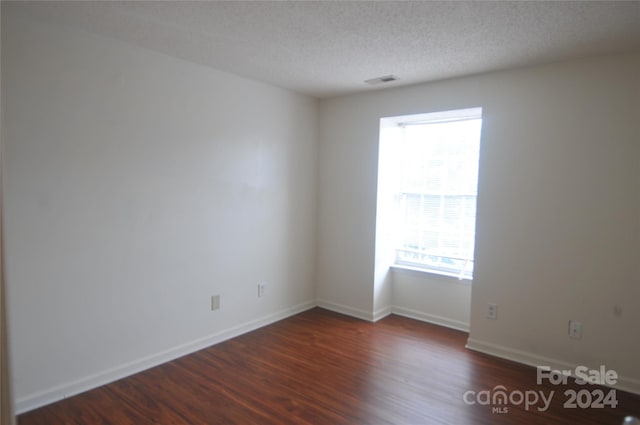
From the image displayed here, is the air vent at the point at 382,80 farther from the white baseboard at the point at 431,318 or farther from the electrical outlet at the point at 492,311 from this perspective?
the white baseboard at the point at 431,318

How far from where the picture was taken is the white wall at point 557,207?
2.76 m

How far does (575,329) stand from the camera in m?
2.97

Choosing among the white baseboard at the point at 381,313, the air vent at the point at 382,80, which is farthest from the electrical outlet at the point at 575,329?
the air vent at the point at 382,80

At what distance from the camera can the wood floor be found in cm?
238

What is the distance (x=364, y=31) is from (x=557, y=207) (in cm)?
196

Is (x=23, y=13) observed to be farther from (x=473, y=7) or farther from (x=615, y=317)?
(x=615, y=317)

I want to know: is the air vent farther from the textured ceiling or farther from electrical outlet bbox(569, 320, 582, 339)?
A: electrical outlet bbox(569, 320, 582, 339)

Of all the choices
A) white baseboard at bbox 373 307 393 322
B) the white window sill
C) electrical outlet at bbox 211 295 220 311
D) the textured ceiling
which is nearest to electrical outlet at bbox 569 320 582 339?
the white window sill

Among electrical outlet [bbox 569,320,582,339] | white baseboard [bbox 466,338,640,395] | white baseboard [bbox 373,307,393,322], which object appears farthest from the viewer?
white baseboard [bbox 373,307,393,322]

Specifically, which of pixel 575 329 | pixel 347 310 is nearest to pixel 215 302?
pixel 347 310

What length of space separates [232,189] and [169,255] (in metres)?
0.80

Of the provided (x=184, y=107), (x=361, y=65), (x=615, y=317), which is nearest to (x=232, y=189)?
(x=184, y=107)

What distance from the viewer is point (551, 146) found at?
3.03m

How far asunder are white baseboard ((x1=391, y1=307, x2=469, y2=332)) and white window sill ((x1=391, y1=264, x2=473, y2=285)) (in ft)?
1.31
